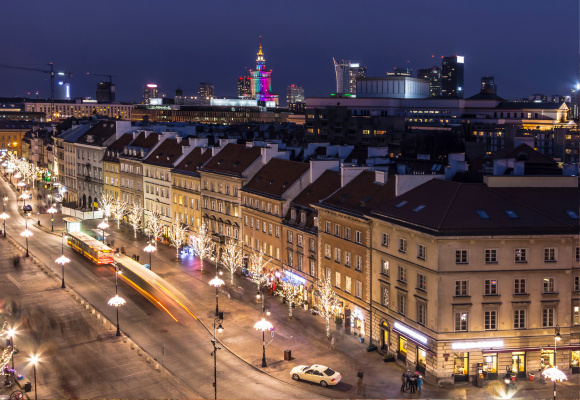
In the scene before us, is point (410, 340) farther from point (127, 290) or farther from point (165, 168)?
point (165, 168)

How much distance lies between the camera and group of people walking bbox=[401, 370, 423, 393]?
1924 inches

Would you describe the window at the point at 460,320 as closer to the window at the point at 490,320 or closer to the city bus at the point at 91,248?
the window at the point at 490,320

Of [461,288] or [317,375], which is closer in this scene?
[317,375]

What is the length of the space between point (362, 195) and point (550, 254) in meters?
18.5

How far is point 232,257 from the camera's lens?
7906 centimetres

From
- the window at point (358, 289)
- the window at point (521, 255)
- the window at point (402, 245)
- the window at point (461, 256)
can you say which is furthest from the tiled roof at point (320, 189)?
the window at point (521, 255)

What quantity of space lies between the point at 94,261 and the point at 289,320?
115 feet

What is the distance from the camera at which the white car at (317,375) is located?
5003 cm

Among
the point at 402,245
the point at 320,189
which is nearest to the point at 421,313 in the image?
the point at 402,245

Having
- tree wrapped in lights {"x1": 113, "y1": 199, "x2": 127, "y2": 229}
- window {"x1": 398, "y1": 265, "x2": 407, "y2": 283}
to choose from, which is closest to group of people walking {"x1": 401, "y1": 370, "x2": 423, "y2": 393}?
window {"x1": 398, "y1": 265, "x2": 407, "y2": 283}

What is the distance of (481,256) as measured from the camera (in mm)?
51281

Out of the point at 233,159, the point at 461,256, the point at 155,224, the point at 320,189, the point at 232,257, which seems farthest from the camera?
the point at 155,224

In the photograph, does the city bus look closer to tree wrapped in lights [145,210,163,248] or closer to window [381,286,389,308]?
tree wrapped in lights [145,210,163,248]

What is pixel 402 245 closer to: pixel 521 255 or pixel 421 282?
pixel 421 282
